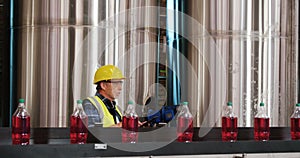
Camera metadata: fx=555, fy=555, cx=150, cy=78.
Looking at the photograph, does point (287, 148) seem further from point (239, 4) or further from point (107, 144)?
point (239, 4)

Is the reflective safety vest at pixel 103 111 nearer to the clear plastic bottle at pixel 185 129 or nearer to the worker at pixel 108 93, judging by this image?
the worker at pixel 108 93

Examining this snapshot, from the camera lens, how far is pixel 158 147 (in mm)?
2598

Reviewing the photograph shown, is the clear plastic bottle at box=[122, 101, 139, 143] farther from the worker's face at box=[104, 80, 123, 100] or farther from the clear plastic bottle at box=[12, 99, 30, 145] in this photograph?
the worker's face at box=[104, 80, 123, 100]

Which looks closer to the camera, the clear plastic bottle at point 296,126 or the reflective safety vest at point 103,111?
the clear plastic bottle at point 296,126

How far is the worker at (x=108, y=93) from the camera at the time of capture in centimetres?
356

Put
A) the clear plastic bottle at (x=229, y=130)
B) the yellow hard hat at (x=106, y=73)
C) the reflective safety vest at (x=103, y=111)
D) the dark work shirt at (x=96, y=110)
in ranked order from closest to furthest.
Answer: the clear plastic bottle at (x=229, y=130) → the dark work shirt at (x=96, y=110) → the reflective safety vest at (x=103, y=111) → the yellow hard hat at (x=106, y=73)

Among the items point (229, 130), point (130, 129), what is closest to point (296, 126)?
point (229, 130)

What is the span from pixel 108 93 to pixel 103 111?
0.63ft

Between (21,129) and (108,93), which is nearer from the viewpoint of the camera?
(21,129)

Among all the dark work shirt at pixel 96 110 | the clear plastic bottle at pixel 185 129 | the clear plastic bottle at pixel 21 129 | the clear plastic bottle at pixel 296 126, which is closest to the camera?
the clear plastic bottle at pixel 21 129

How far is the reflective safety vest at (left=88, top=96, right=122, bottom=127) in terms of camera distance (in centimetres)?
351

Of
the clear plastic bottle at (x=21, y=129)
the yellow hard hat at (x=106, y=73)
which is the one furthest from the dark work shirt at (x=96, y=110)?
the clear plastic bottle at (x=21, y=129)

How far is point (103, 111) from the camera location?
3566 millimetres

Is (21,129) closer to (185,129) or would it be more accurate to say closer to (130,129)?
(130,129)
